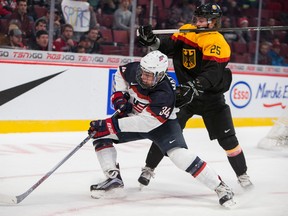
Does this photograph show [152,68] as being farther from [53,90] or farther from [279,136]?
[53,90]

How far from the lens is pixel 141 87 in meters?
3.39

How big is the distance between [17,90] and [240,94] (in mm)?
2938

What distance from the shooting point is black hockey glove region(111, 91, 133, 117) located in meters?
3.42

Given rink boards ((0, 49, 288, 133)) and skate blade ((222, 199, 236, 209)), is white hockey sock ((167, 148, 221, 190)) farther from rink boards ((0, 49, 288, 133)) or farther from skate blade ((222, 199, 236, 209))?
rink boards ((0, 49, 288, 133))

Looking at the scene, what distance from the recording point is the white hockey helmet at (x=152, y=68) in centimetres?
323

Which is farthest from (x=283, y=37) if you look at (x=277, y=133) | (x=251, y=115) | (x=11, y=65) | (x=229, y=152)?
(x=229, y=152)

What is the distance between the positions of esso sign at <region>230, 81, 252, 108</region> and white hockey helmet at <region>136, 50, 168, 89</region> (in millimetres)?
4186

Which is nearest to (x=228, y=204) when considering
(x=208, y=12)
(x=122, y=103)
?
(x=122, y=103)

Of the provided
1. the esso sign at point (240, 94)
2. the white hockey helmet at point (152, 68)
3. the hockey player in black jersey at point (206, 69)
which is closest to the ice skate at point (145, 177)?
the hockey player in black jersey at point (206, 69)

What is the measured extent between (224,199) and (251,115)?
4451 millimetres

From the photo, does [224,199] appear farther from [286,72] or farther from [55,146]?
[286,72]

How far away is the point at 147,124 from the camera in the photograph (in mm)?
3270

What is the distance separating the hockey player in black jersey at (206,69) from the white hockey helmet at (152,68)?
41 centimetres

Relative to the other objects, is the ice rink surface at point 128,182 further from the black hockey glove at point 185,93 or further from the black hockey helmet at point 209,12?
the black hockey helmet at point 209,12
